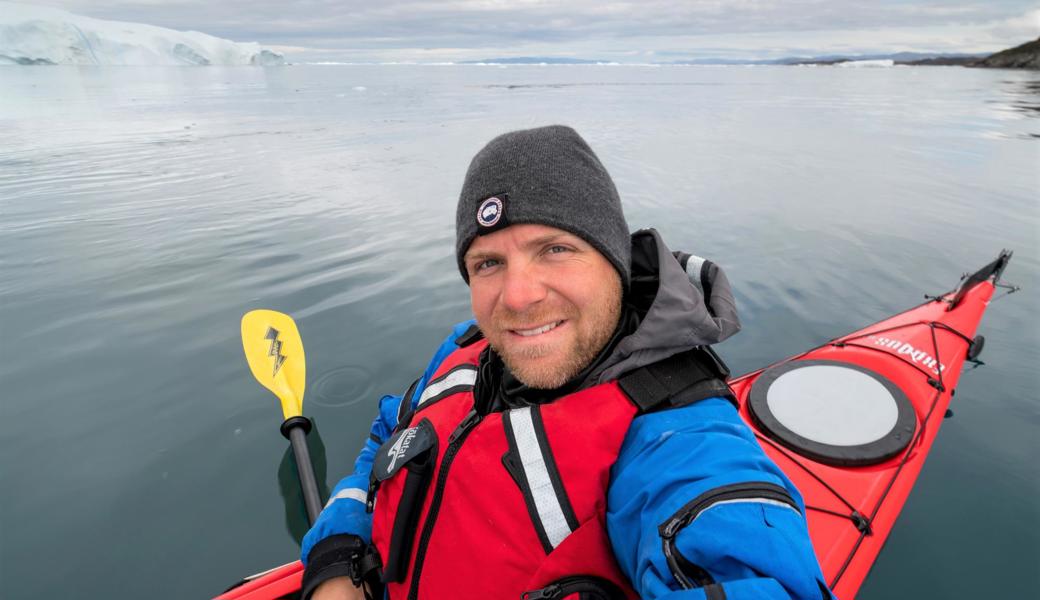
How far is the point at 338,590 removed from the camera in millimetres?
1983

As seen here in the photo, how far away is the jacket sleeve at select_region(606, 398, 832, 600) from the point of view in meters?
1.12

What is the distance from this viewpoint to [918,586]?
308 centimetres

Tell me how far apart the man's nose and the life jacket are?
0.35 metres

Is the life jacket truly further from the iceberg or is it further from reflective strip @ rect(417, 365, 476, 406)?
the iceberg

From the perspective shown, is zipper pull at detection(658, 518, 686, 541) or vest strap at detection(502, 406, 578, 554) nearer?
zipper pull at detection(658, 518, 686, 541)

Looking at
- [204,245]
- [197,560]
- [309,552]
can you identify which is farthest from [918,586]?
[204,245]

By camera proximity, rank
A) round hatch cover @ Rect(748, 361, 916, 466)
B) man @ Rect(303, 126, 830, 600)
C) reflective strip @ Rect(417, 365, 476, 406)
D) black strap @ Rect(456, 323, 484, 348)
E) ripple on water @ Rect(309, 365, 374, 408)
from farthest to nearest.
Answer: ripple on water @ Rect(309, 365, 374, 408)
round hatch cover @ Rect(748, 361, 916, 466)
black strap @ Rect(456, 323, 484, 348)
reflective strip @ Rect(417, 365, 476, 406)
man @ Rect(303, 126, 830, 600)

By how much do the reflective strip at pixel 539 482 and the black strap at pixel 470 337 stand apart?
2.60 ft

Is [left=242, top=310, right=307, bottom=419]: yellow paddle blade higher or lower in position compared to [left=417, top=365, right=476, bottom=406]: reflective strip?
lower

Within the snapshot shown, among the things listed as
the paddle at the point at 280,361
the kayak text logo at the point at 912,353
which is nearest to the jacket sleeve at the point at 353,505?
the paddle at the point at 280,361

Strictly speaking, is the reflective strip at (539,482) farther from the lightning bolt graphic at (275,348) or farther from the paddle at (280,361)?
the lightning bolt graphic at (275,348)

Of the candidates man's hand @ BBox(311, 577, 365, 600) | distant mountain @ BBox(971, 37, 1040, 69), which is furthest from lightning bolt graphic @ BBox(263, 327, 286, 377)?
distant mountain @ BBox(971, 37, 1040, 69)

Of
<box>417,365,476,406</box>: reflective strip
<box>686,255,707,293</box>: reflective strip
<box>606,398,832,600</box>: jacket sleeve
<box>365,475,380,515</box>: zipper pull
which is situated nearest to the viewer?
<box>606,398,832,600</box>: jacket sleeve

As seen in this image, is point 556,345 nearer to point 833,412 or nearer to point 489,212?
point 489,212
